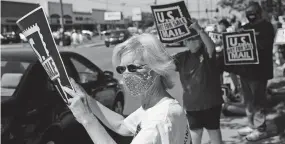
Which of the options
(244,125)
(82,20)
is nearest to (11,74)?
(244,125)

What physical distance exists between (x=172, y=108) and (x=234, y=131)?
4440 millimetres

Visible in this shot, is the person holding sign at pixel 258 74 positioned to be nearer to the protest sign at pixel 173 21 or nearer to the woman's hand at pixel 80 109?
the protest sign at pixel 173 21

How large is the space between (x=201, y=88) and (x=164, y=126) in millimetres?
2314

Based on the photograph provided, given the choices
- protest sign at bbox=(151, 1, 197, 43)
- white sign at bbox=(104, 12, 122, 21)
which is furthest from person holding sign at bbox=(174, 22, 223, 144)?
white sign at bbox=(104, 12, 122, 21)

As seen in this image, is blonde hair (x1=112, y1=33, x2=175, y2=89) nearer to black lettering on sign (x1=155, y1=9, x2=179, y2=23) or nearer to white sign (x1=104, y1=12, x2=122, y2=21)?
black lettering on sign (x1=155, y1=9, x2=179, y2=23)

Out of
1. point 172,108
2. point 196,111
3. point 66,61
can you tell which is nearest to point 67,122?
point 66,61

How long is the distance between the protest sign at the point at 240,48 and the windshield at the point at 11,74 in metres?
2.52

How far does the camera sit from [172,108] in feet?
5.44

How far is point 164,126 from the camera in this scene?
5.09 feet

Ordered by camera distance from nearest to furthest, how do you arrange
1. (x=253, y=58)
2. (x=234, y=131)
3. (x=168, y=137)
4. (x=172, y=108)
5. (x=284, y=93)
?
(x=168, y=137) < (x=172, y=108) < (x=253, y=58) < (x=234, y=131) < (x=284, y=93)

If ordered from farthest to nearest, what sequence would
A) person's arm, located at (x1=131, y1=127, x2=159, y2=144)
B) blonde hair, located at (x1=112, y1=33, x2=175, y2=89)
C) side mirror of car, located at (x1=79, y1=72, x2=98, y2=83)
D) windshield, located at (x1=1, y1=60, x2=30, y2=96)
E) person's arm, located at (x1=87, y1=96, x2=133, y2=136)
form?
side mirror of car, located at (x1=79, y1=72, x2=98, y2=83) < windshield, located at (x1=1, y1=60, x2=30, y2=96) < person's arm, located at (x1=87, y1=96, x2=133, y2=136) < blonde hair, located at (x1=112, y1=33, x2=175, y2=89) < person's arm, located at (x1=131, y1=127, x2=159, y2=144)

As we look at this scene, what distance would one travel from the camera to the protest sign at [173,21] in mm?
3850

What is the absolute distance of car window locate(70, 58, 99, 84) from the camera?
525 centimetres

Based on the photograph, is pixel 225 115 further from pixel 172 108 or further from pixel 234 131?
pixel 172 108
